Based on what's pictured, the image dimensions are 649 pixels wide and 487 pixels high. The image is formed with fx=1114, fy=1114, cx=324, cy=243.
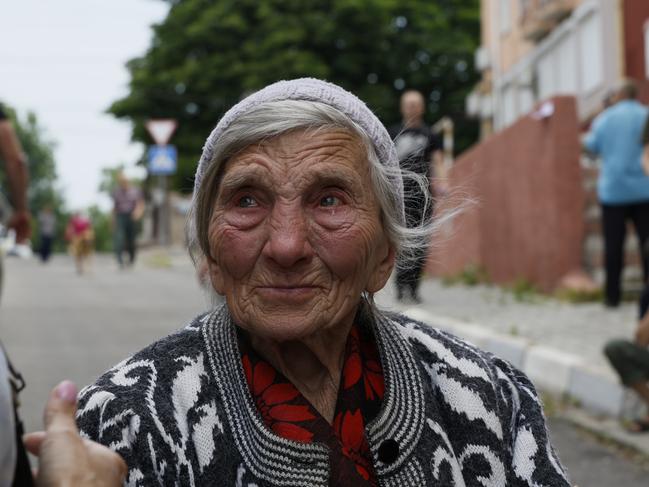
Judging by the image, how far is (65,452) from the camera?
1381mm

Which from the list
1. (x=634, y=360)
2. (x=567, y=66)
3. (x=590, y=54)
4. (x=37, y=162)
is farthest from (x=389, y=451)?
(x=37, y=162)

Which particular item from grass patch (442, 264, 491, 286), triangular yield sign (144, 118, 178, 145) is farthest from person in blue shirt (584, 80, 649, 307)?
triangular yield sign (144, 118, 178, 145)

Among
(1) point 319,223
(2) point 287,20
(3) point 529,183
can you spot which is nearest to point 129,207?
(3) point 529,183

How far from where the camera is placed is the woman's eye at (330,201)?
2.23 metres

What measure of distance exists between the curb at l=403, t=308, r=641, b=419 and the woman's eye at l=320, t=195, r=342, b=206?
3090 mm

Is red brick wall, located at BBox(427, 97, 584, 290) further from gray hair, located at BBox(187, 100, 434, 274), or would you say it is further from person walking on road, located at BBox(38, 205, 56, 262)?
person walking on road, located at BBox(38, 205, 56, 262)

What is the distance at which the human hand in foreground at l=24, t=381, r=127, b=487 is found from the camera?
4.44 ft

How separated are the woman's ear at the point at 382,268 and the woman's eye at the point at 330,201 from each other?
6.7 inches

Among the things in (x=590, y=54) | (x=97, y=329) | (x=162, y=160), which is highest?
(x=590, y=54)

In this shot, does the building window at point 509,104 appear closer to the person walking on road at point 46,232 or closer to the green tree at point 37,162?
the person walking on road at point 46,232

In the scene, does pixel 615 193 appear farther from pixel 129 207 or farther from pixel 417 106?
pixel 129 207

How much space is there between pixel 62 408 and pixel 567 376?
566cm

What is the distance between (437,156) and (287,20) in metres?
33.0

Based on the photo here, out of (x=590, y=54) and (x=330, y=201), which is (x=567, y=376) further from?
(x=590, y=54)
